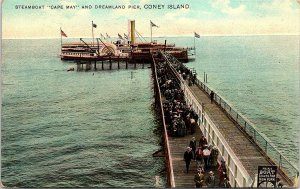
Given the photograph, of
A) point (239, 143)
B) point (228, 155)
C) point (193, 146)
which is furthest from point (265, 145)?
point (228, 155)

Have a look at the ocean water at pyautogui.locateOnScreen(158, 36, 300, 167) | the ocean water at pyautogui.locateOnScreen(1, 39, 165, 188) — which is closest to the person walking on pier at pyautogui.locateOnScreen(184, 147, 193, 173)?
the ocean water at pyautogui.locateOnScreen(1, 39, 165, 188)

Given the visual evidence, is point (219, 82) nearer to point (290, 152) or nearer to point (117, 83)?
point (117, 83)

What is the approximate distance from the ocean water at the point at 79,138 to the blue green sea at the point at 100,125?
0.04 metres

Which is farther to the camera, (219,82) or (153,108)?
(219,82)

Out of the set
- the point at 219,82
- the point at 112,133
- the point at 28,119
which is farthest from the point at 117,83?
the point at 112,133

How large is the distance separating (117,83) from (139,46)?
2577cm

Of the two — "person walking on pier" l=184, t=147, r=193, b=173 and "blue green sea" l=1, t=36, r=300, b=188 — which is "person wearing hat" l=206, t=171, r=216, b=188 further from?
"blue green sea" l=1, t=36, r=300, b=188

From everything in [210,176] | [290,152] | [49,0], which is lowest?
[290,152]

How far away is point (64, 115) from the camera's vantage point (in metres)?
33.3

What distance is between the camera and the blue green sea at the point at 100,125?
21039 mm

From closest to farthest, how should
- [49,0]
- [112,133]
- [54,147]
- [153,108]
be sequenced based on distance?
[49,0]
[54,147]
[112,133]
[153,108]

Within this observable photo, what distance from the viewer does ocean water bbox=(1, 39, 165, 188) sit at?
812 inches

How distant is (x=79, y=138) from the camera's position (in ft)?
88.5

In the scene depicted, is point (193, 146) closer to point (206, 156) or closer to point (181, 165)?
point (181, 165)
